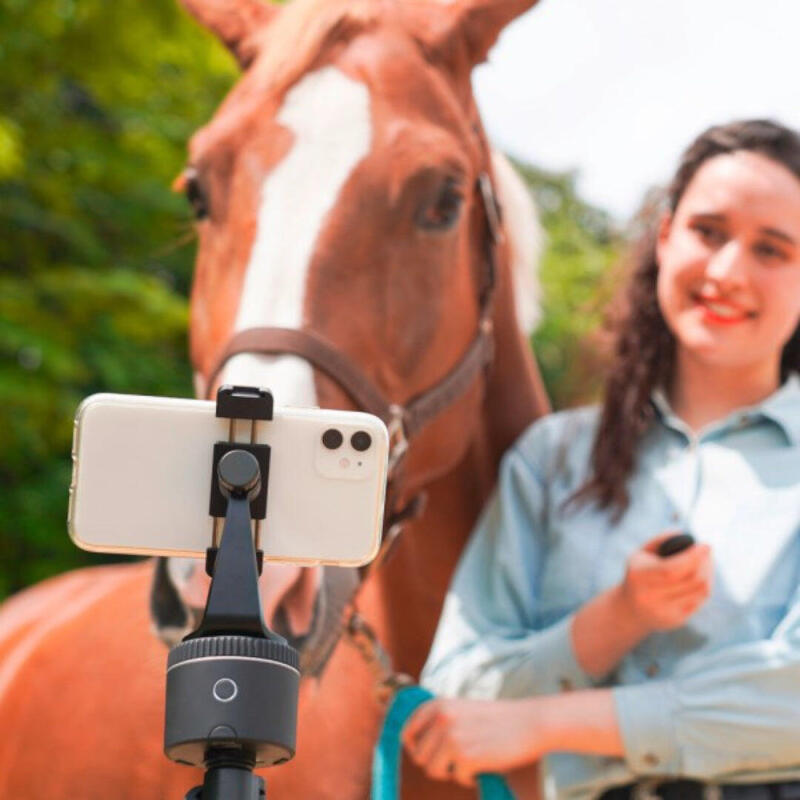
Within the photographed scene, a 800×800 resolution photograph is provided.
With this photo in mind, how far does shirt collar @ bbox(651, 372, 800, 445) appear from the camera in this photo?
2076 mm

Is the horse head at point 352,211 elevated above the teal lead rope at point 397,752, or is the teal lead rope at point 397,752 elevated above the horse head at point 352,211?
the horse head at point 352,211

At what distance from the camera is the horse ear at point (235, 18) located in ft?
7.79

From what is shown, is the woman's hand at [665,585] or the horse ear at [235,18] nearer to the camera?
the woman's hand at [665,585]

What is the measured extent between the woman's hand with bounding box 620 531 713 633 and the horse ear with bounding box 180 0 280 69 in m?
1.24

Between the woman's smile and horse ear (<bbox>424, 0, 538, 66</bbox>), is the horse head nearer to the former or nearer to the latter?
horse ear (<bbox>424, 0, 538, 66</bbox>)

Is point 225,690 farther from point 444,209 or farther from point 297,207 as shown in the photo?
point 444,209

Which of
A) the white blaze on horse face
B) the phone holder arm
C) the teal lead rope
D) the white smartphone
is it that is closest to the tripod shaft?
the phone holder arm

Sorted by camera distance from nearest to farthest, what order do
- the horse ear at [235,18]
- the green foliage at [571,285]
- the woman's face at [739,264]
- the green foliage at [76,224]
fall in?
the woman's face at [739,264], the horse ear at [235,18], the green foliage at [571,285], the green foliage at [76,224]

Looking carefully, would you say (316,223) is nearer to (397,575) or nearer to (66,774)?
(397,575)

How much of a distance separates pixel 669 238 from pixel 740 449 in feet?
1.41

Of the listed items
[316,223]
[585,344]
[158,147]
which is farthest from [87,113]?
[316,223]

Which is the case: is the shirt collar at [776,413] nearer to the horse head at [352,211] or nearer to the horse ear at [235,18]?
the horse head at [352,211]

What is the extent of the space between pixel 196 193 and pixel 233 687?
1.31 metres

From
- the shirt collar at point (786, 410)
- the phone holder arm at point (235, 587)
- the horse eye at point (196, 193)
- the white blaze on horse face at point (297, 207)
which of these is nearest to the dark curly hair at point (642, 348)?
the shirt collar at point (786, 410)
